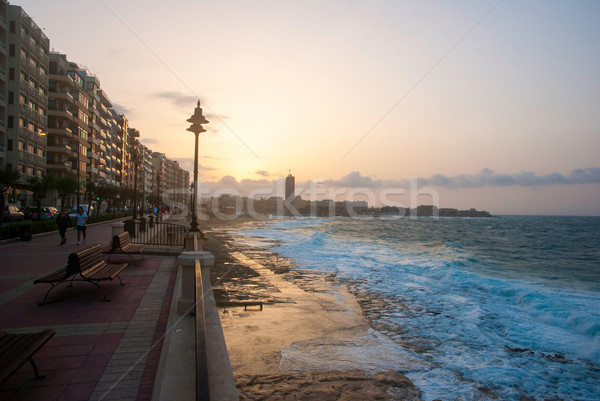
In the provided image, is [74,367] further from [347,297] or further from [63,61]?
[63,61]

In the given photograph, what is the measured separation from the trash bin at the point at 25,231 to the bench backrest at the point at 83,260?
11448mm

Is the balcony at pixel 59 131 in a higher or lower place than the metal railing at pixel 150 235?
higher

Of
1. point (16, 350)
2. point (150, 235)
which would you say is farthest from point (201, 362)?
point (150, 235)

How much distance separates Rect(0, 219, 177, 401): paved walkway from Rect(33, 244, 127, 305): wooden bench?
1.13 feet

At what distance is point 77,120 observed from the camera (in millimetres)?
59250

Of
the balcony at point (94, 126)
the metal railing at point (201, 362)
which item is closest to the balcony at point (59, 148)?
the balcony at point (94, 126)

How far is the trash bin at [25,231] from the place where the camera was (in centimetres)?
1661

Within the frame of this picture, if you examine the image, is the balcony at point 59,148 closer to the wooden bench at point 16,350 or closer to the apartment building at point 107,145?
the apartment building at point 107,145

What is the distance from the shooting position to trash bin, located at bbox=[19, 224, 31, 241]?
54.5ft

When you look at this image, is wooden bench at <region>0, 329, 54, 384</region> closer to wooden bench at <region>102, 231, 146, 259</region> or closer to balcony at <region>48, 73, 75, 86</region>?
wooden bench at <region>102, 231, 146, 259</region>

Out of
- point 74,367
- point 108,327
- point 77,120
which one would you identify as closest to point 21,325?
point 108,327

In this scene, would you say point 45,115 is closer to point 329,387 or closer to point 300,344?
point 300,344

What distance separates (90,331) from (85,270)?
204 cm

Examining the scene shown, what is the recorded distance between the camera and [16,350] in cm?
343
